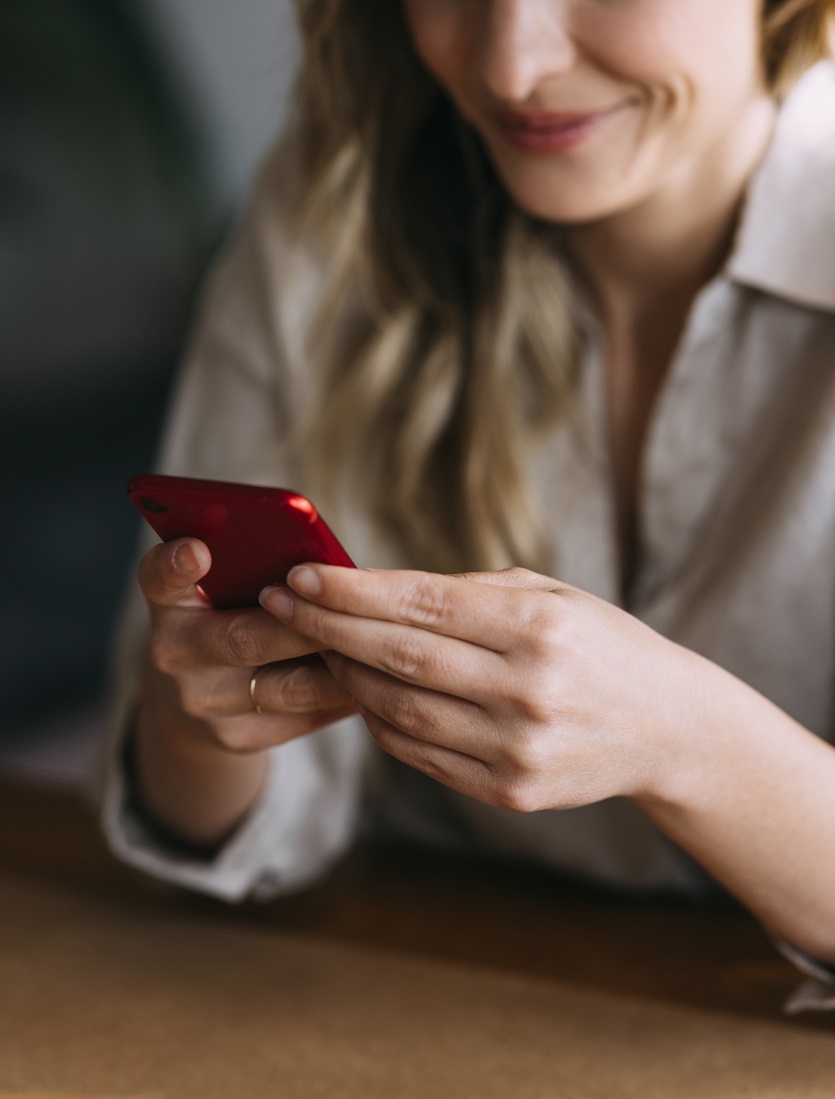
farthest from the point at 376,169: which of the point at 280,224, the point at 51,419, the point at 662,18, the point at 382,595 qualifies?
the point at 51,419

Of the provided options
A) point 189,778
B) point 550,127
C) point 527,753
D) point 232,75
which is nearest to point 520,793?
point 527,753

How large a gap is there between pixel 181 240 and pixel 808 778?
1.51 m

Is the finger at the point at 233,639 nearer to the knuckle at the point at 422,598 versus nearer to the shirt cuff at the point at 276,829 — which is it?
the knuckle at the point at 422,598

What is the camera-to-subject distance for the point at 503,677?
0.64 metres

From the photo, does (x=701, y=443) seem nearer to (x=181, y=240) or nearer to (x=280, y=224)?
(x=280, y=224)

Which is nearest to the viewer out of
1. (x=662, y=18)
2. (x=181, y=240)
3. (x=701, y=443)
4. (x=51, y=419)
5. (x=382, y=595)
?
(x=382, y=595)

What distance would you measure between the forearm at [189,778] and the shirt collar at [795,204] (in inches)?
22.6

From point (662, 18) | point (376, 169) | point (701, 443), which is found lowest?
point (701, 443)

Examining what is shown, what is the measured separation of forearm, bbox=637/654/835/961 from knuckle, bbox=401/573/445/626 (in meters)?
0.17

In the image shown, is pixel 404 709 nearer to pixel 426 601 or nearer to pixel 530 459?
pixel 426 601

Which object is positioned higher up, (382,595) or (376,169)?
(376,169)

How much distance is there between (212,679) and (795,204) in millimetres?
623

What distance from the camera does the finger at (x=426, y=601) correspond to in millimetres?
629

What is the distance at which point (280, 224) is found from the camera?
1237 mm
